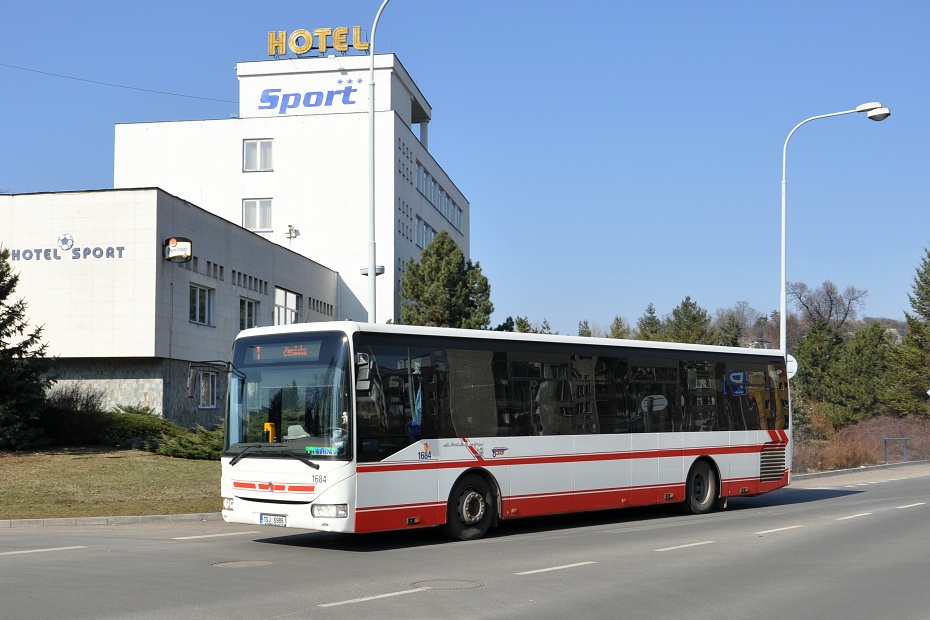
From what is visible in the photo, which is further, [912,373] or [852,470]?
[912,373]

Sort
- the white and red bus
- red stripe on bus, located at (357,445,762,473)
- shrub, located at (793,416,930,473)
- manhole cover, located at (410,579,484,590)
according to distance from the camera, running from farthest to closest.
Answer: shrub, located at (793,416,930,473), red stripe on bus, located at (357,445,762,473), the white and red bus, manhole cover, located at (410,579,484,590)

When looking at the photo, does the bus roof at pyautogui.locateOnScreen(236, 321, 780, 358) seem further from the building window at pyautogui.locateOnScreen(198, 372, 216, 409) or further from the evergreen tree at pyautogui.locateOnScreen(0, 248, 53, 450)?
the building window at pyautogui.locateOnScreen(198, 372, 216, 409)

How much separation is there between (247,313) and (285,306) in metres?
5.06

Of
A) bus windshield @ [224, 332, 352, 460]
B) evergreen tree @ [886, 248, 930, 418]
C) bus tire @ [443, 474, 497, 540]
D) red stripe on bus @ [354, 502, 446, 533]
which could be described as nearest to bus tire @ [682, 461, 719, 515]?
bus tire @ [443, 474, 497, 540]

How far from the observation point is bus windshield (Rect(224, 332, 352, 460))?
13.5 metres

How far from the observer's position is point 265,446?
13922mm

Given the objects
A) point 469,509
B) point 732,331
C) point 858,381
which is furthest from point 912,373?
point 469,509

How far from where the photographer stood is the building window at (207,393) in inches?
1506

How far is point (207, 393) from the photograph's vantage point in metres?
38.9

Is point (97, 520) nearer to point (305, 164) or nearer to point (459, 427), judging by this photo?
point (459, 427)

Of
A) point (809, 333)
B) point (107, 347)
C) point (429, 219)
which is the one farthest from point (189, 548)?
point (809, 333)

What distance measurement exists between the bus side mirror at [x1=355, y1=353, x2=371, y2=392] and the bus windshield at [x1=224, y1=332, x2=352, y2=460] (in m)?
0.13

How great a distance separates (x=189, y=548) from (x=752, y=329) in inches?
5715

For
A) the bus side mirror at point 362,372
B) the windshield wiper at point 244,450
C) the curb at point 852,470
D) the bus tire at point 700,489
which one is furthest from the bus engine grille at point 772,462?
the windshield wiper at point 244,450
